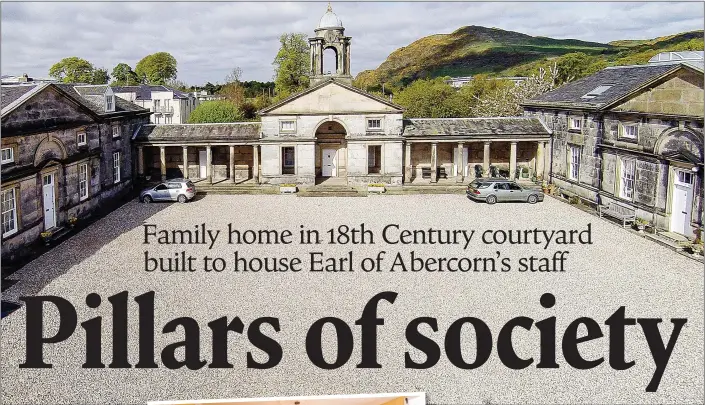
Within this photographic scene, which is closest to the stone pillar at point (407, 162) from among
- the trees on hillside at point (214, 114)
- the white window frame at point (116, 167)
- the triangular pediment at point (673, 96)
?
the triangular pediment at point (673, 96)

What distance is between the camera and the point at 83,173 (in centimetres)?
2359

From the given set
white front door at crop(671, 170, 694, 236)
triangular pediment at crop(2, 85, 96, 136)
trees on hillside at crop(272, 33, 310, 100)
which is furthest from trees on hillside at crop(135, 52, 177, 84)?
white front door at crop(671, 170, 694, 236)

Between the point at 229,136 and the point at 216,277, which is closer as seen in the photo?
the point at 216,277

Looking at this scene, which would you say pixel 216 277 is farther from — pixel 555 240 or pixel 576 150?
pixel 576 150

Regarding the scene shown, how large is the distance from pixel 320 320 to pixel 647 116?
16.1 m

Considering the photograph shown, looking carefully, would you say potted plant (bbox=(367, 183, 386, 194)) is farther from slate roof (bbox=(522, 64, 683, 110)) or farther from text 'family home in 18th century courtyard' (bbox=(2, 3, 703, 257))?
slate roof (bbox=(522, 64, 683, 110))

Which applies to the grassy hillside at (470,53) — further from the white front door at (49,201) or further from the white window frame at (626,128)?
the white front door at (49,201)

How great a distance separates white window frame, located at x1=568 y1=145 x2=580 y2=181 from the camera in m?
28.3

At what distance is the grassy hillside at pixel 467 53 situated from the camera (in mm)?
126562

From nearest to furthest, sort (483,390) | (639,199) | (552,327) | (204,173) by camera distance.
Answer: (483,390)
(552,327)
(639,199)
(204,173)

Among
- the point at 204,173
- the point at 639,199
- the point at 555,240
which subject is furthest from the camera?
the point at 204,173

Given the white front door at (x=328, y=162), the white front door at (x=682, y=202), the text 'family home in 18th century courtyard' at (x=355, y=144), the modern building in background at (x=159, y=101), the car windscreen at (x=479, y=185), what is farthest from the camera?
the modern building in background at (x=159, y=101)

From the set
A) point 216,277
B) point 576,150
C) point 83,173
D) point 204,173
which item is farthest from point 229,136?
point 576,150

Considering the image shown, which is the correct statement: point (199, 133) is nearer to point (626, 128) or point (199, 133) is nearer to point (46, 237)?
point (46, 237)
